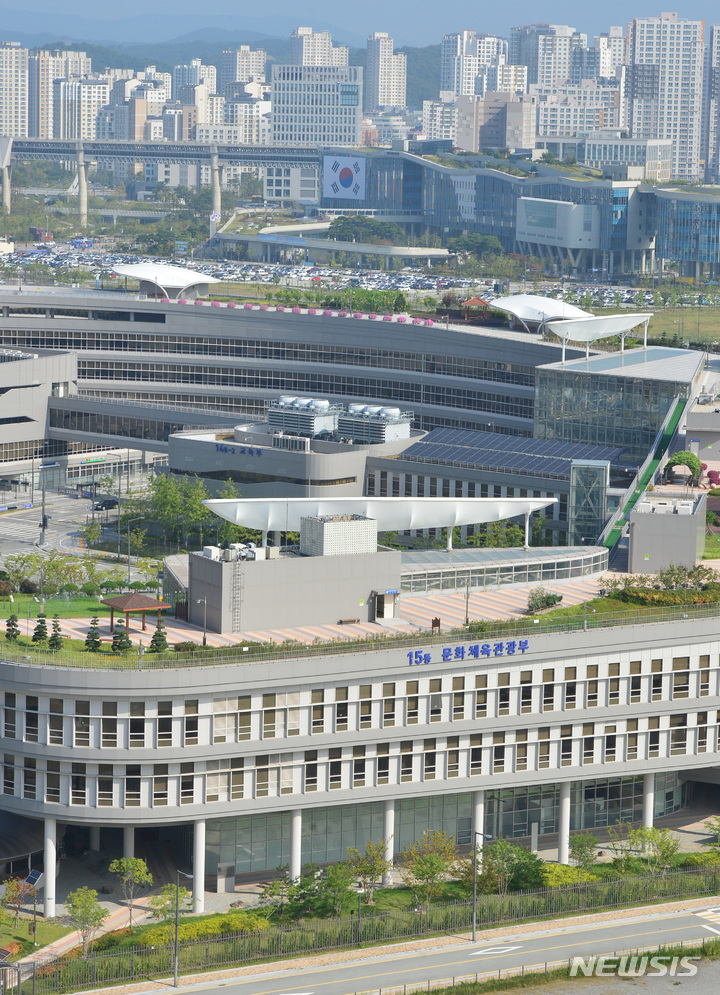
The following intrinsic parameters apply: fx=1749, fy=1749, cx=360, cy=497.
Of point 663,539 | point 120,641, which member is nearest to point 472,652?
point 120,641

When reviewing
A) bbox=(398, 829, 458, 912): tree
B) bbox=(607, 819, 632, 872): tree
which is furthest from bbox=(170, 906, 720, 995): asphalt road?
bbox=(607, 819, 632, 872): tree

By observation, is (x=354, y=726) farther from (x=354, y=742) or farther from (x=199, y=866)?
(x=199, y=866)

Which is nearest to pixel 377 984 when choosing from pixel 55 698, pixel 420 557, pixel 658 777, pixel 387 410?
pixel 55 698

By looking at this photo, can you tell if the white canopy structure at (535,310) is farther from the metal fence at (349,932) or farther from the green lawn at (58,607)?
the metal fence at (349,932)

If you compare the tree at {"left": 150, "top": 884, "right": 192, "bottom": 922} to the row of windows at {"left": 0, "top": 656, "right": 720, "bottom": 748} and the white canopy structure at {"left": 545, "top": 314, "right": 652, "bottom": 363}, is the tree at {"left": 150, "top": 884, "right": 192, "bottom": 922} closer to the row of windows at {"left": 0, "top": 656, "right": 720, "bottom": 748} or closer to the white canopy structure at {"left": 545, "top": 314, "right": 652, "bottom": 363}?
the row of windows at {"left": 0, "top": 656, "right": 720, "bottom": 748}

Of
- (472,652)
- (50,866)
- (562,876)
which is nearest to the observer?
(50,866)

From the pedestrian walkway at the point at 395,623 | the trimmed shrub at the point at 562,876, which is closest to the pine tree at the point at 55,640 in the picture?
the pedestrian walkway at the point at 395,623

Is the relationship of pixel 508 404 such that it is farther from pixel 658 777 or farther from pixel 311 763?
pixel 311 763
